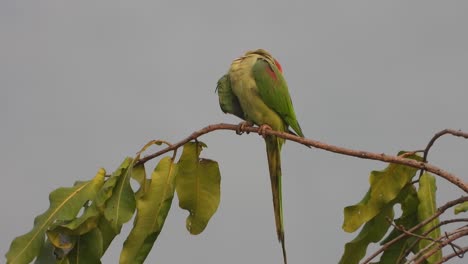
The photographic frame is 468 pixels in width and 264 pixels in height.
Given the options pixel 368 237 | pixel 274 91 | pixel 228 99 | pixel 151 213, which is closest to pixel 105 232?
pixel 151 213

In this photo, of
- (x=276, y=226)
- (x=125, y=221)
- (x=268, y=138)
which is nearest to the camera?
Result: (x=125, y=221)

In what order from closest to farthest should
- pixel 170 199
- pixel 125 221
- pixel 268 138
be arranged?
pixel 125 221 < pixel 170 199 < pixel 268 138

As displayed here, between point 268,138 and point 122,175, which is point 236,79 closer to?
point 268,138

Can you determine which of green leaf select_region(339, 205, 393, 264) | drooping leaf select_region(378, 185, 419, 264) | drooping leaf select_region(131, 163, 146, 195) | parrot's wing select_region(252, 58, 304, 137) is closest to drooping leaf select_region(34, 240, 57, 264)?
drooping leaf select_region(131, 163, 146, 195)

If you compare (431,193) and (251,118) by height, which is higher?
(251,118)

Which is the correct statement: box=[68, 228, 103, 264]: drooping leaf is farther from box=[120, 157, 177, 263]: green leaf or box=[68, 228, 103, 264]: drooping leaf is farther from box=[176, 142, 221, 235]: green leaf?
box=[176, 142, 221, 235]: green leaf

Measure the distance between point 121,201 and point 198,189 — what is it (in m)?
0.64

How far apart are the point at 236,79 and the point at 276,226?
1742mm

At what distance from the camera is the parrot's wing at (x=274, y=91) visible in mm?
5898

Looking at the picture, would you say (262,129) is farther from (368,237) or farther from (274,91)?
(368,237)

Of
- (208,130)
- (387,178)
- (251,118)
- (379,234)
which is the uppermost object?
(251,118)

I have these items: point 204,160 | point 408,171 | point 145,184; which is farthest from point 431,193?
point 145,184

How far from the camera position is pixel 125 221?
3.80 metres

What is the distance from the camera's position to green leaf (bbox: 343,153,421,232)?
4.07 m
